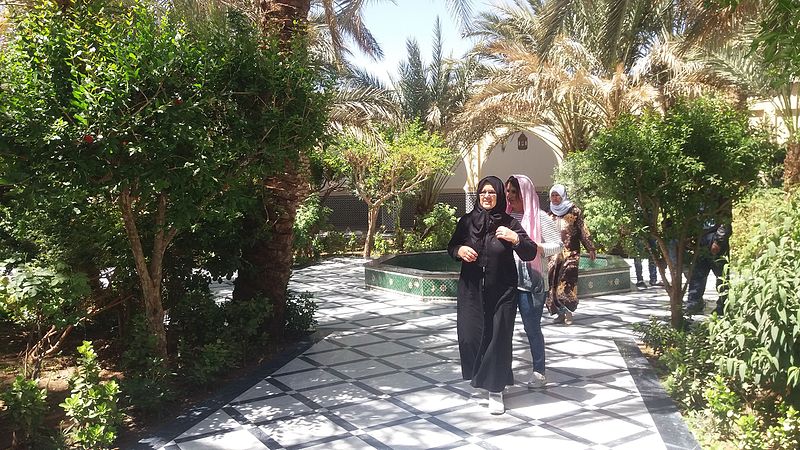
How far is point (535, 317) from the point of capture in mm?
4527

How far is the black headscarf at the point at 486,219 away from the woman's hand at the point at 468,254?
9 cm

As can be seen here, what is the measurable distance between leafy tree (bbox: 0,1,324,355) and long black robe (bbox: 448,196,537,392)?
1.55m

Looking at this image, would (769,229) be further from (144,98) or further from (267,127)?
(144,98)

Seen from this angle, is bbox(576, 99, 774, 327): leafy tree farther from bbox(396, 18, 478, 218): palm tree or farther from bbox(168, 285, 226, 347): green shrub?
bbox(396, 18, 478, 218): palm tree

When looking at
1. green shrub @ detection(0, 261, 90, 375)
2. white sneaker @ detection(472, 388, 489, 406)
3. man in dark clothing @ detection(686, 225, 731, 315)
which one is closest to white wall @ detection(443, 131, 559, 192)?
man in dark clothing @ detection(686, 225, 731, 315)

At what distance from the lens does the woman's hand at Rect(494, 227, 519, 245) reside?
397 centimetres

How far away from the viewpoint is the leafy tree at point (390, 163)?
1216cm

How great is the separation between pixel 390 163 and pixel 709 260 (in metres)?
6.96

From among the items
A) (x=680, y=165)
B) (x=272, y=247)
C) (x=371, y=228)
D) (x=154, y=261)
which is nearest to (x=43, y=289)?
(x=154, y=261)

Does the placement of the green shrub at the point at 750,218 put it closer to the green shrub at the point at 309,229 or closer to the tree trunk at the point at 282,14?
the tree trunk at the point at 282,14

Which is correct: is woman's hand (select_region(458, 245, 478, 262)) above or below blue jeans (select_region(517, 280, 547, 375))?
above

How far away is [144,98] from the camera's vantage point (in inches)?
145

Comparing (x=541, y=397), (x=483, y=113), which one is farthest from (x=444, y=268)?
(x=541, y=397)

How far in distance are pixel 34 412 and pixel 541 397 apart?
3.11m
